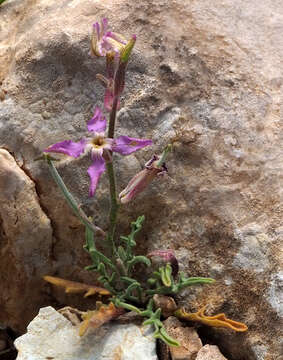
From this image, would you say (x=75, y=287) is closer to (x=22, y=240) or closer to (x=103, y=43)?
(x=22, y=240)

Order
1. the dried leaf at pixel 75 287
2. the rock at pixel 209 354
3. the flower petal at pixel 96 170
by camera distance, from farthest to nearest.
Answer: the dried leaf at pixel 75 287 < the rock at pixel 209 354 < the flower petal at pixel 96 170

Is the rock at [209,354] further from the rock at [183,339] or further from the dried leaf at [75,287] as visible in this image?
the dried leaf at [75,287]

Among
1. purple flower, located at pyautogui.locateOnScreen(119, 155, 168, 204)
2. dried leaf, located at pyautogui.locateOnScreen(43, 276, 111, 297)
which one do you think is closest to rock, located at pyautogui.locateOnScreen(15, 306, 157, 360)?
dried leaf, located at pyautogui.locateOnScreen(43, 276, 111, 297)

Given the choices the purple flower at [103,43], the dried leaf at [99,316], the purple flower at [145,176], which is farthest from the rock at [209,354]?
the purple flower at [103,43]

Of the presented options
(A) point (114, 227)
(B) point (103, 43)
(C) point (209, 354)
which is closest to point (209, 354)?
(C) point (209, 354)

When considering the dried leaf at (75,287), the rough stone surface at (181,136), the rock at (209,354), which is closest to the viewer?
the rock at (209,354)

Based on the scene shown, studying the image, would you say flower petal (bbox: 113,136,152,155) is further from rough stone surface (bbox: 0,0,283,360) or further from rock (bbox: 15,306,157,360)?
rock (bbox: 15,306,157,360)
